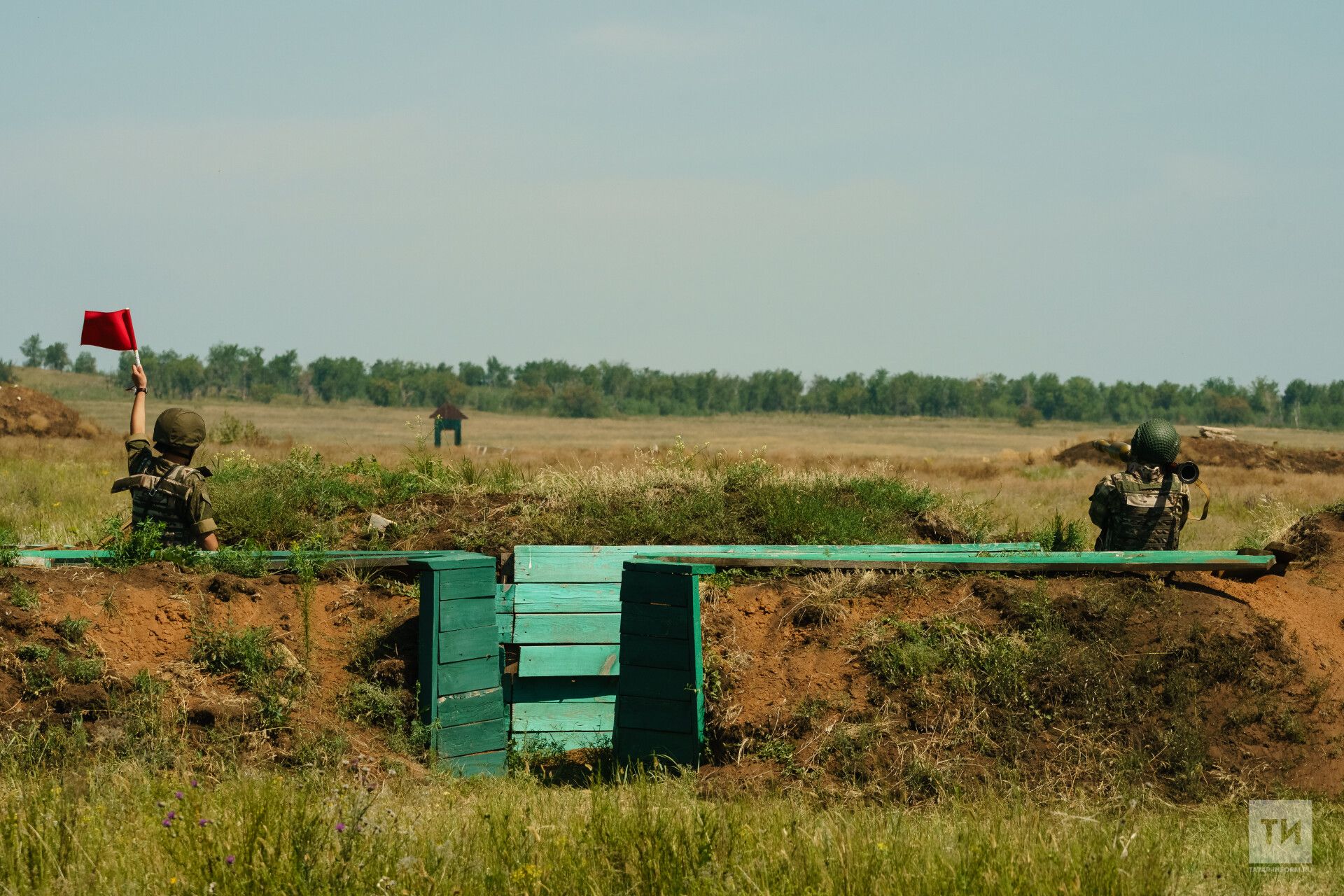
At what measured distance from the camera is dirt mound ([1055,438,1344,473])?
3672 centimetres

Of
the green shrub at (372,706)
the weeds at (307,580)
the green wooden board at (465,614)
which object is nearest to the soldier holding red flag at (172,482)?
the weeds at (307,580)

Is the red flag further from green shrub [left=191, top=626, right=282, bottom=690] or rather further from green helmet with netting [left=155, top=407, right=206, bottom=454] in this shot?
green shrub [left=191, top=626, right=282, bottom=690]

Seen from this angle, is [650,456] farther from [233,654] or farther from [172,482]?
[233,654]

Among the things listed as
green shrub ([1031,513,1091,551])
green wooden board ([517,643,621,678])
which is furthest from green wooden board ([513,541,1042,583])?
green shrub ([1031,513,1091,551])

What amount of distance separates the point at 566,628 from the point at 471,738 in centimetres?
111

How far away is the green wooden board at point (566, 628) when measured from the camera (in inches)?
302

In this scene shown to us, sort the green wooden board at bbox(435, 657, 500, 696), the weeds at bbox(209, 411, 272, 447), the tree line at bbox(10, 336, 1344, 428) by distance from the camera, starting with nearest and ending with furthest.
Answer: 1. the green wooden board at bbox(435, 657, 500, 696)
2. the weeds at bbox(209, 411, 272, 447)
3. the tree line at bbox(10, 336, 1344, 428)

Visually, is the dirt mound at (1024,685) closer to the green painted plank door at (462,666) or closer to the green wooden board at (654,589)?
the green wooden board at (654,589)

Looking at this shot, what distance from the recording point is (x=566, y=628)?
7.74 meters

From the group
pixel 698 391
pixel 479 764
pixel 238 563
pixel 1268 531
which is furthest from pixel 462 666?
pixel 698 391

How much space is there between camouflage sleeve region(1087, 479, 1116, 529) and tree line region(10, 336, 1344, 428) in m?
93.4

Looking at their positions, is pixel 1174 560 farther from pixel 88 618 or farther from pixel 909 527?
pixel 88 618

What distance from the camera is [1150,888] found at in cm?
421

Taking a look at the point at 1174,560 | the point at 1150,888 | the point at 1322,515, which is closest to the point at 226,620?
the point at 1150,888
